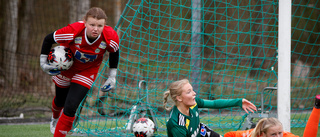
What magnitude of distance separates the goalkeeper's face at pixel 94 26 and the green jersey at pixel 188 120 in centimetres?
106

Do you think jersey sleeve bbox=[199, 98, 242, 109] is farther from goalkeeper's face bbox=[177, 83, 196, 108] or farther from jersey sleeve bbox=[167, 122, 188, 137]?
jersey sleeve bbox=[167, 122, 188, 137]

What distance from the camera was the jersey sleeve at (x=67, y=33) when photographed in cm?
353

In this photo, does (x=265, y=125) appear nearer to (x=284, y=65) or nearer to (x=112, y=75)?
(x=284, y=65)

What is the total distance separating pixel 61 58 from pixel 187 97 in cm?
137

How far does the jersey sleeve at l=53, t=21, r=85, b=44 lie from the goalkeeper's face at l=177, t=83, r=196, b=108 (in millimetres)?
1256

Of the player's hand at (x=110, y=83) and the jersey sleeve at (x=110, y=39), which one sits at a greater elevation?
the jersey sleeve at (x=110, y=39)

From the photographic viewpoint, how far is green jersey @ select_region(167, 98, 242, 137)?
9.70ft

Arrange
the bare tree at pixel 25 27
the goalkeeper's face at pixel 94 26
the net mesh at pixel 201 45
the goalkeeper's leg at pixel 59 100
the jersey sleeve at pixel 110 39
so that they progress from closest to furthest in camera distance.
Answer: the goalkeeper's face at pixel 94 26 → the jersey sleeve at pixel 110 39 → the goalkeeper's leg at pixel 59 100 → the net mesh at pixel 201 45 → the bare tree at pixel 25 27

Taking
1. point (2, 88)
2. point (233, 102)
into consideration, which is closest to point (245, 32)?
point (233, 102)

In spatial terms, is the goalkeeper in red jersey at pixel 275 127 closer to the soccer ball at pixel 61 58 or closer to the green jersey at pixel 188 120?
the green jersey at pixel 188 120

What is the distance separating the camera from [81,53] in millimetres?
3631

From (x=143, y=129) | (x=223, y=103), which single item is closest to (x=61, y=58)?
(x=143, y=129)

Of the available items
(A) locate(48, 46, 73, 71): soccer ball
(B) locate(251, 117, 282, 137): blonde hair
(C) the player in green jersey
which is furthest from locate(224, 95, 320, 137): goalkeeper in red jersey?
(A) locate(48, 46, 73, 71): soccer ball

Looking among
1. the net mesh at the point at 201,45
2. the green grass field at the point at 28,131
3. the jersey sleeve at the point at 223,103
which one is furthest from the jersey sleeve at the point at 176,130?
the green grass field at the point at 28,131
